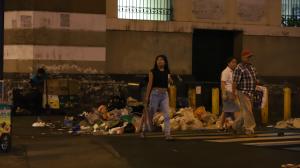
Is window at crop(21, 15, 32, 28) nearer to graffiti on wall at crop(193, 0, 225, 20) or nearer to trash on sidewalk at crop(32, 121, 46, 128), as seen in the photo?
trash on sidewalk at crop(32, 121, 46, 128)

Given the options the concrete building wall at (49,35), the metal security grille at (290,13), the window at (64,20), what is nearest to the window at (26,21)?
the concrete building wall at (49,35)

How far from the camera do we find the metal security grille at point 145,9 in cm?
2241

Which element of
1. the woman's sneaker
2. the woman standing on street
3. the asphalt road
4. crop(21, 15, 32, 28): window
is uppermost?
crop(21, 15, 32, 28): window

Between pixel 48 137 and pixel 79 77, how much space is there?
23.4 ft

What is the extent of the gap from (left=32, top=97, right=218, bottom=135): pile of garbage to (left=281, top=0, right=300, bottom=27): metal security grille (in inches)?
368

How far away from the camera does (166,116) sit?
43.2ft

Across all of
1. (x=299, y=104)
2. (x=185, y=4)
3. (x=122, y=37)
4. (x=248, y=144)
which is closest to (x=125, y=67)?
(x=122, y=37)

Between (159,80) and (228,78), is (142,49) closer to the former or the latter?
(228,78)

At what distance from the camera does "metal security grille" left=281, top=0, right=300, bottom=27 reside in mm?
24953

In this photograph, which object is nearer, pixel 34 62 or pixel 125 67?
pixel 34 62

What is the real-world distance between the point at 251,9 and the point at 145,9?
4.07 m

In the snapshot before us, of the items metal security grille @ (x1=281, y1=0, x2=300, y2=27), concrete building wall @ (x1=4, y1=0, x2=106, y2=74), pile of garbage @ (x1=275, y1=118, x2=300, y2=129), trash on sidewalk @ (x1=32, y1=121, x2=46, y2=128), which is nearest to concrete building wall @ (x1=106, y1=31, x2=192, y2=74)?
concrete building wall @ (x1=4, y1=0, x2=106, y2=74)

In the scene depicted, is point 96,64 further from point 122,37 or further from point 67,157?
point 67,157

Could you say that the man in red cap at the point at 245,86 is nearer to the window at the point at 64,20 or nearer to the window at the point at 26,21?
the window at the point at 64,20
